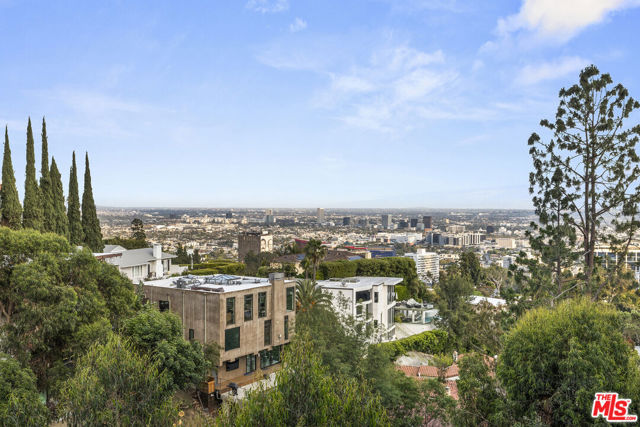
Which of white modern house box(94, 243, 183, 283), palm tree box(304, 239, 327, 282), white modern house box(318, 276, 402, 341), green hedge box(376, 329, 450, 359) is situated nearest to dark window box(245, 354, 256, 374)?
white modern house box(318, 276, 402, 341)

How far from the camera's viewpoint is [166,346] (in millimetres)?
19531

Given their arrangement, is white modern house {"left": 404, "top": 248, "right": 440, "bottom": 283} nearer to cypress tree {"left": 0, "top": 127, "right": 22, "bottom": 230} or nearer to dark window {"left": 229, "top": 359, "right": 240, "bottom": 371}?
dark window {"left": 229, "top": 359, "right": 240, "bottom": 371}

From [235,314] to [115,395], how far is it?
15.5m

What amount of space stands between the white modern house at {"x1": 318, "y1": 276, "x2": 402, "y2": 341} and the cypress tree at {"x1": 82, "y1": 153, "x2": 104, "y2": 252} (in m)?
24.3

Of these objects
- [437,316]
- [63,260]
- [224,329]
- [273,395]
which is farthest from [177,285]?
[437,316]

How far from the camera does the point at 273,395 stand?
10078mm

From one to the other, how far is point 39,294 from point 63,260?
1881 millimetres

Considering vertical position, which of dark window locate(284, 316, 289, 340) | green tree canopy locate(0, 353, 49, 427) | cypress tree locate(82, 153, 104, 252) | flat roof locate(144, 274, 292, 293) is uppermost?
cypress tree locate(82, 153, 104, 252)

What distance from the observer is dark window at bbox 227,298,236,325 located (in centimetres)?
2703

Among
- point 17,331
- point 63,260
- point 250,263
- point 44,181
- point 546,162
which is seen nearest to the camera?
point 17,331

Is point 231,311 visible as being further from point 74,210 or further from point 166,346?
point 74,210

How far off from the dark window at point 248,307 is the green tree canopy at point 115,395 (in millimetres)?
14954

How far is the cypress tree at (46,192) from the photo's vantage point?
36469mm

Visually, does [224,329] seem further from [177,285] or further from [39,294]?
[39,294]
